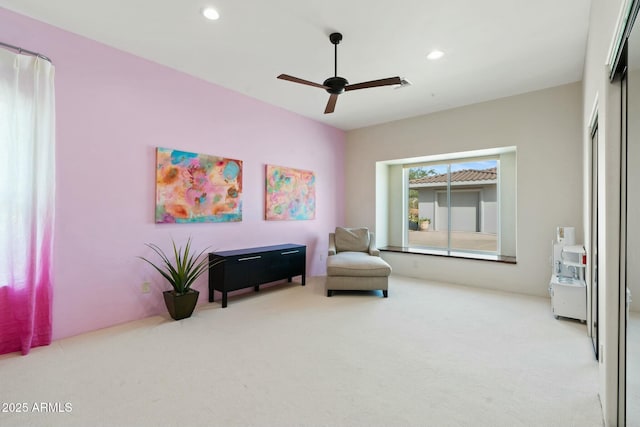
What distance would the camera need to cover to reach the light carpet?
1.75 m

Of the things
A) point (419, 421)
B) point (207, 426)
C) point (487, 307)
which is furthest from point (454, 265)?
point (207, 426)

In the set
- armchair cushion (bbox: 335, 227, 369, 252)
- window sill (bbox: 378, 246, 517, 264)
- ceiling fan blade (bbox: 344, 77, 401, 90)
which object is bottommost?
window sill (bbox: 378, 246, 517, 264)

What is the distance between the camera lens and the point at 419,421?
1700 mm

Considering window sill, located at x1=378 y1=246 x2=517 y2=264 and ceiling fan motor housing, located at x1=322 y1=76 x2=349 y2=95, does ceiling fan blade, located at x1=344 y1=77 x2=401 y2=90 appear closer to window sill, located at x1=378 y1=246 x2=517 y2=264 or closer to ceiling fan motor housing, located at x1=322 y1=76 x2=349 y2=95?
ceiling fan motor housing, located at x1=322 y1=76 x2=349 y2=95

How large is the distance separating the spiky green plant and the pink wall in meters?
0.10

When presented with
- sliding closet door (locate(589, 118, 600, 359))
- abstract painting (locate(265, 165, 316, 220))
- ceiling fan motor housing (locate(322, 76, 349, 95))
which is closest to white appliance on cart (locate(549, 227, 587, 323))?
sliding closet door (locate(589, 118, 600, 359))

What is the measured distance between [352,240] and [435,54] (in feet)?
9.75

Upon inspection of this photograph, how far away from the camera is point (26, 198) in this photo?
2465mm

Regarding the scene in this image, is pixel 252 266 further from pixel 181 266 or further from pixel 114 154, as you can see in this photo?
pixel 114 154

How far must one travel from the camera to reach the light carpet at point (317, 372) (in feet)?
5.75

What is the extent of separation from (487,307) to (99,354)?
405 cm

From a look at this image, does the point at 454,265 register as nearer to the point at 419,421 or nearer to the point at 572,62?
the point at 572,62

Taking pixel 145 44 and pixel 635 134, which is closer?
pixel 635 134

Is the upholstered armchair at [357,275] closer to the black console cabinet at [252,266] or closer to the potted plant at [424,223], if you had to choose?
the black console cabinet at [252,266]
